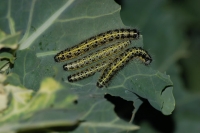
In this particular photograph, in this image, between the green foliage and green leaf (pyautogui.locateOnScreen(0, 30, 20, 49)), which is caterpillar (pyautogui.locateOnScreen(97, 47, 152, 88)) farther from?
green leaf (pyautogui.locateOnScreen(0, 30, 20, 49))

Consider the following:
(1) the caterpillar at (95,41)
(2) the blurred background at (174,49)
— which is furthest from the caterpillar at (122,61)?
(2) the blurred background at (174,49)

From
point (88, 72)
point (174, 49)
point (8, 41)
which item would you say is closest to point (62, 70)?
point (88, 72)

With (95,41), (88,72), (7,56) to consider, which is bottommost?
(88,72)

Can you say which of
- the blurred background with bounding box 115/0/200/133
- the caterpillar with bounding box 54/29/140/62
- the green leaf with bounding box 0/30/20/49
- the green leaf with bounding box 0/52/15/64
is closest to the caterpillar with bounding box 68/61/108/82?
the caterpillar with bounding box 54/29/140/62

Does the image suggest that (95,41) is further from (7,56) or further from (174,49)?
(174,49)

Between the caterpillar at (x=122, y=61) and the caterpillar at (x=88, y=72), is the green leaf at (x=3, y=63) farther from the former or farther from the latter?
the caterpillar at (x=122, y=61)

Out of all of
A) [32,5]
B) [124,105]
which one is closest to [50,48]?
[32,5]

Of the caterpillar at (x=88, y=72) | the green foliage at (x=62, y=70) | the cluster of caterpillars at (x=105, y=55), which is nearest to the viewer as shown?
the green foliage at (x=62, y=70)
